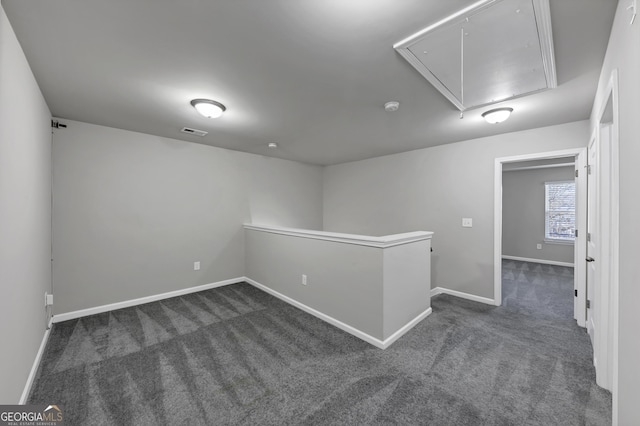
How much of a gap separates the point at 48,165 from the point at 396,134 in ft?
13.6

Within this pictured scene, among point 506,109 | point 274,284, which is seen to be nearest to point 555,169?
point 506,109

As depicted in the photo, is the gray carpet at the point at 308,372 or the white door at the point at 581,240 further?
the white door at the point at 581,240

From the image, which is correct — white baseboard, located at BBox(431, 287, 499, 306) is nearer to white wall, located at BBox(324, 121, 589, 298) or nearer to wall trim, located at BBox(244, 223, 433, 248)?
white wall, located at BBox(324, 121, 589, 298)

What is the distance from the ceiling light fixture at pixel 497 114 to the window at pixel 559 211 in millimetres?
4909

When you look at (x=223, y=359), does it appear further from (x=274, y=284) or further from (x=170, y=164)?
(x=170, y=164)

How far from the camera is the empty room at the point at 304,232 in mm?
1425

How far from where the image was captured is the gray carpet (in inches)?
64.9

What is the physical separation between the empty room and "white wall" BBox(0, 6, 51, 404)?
3cm

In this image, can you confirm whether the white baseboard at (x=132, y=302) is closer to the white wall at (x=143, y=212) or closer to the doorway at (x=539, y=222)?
the white wall at (x=143, y=212)

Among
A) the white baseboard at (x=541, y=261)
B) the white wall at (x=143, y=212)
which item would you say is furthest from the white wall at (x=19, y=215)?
the white baseboard at (x=541, y=261)

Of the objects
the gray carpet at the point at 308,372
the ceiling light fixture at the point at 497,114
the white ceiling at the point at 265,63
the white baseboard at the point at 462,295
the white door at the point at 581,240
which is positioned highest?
the white ceiling at the point at 265,63

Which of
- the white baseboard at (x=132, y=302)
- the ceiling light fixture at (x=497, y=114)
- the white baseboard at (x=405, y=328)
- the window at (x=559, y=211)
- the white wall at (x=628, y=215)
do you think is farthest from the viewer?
the window at (x=559, y=211)

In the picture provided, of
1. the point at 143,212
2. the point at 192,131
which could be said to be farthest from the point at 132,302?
the point at 192,131
